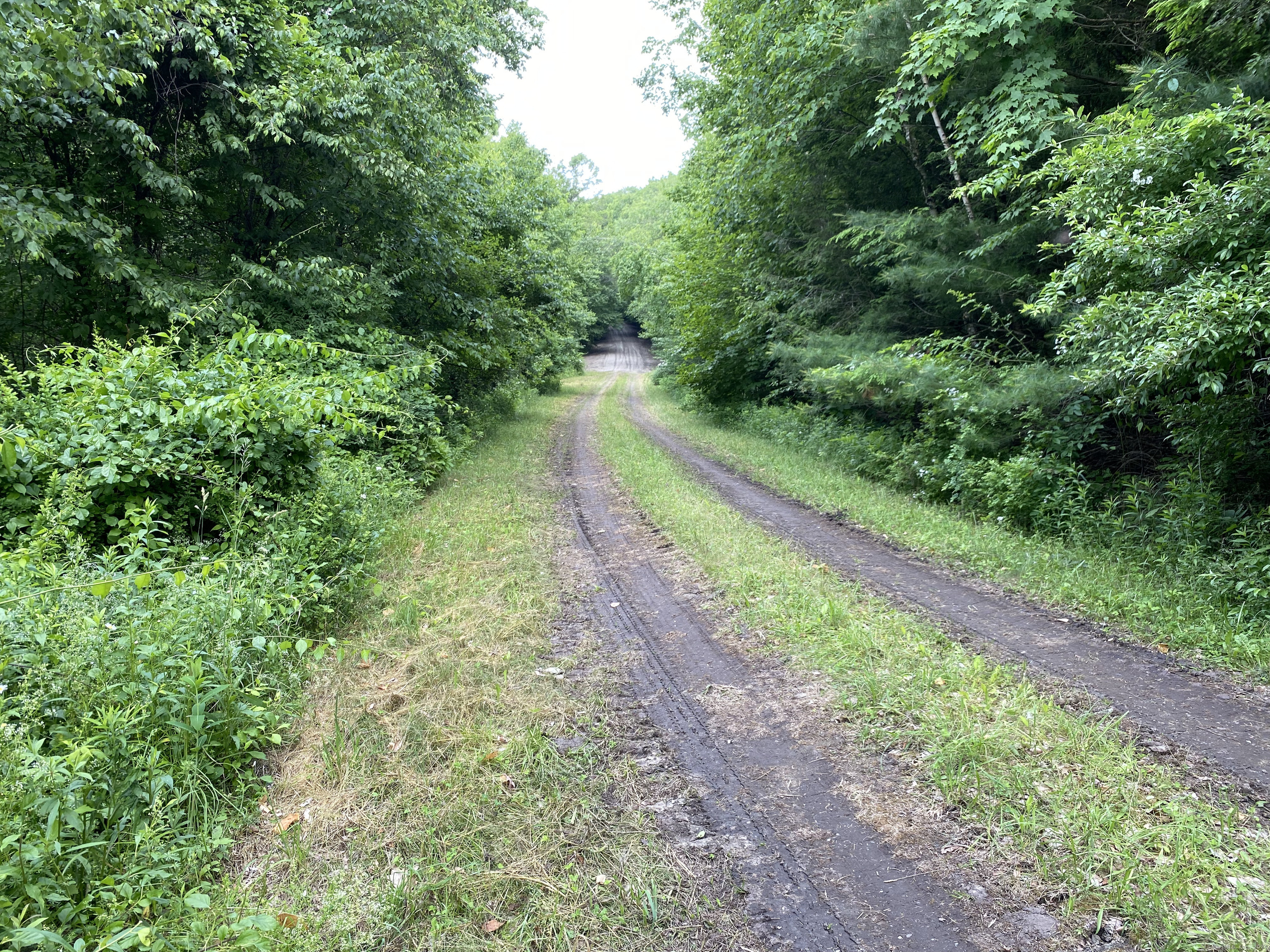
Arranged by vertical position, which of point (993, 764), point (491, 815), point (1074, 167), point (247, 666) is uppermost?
point (1074, 167)

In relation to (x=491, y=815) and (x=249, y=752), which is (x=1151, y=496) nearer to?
(x=491, y=815)

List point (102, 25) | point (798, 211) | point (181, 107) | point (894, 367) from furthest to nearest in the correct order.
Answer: point (798, 211) < point (894, 367) < point (181, 107) < point (102, 25)

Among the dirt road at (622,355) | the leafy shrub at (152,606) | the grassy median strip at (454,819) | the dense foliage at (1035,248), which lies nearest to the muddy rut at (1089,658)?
the dense foliage at (1035,248)

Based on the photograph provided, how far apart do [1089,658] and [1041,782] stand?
175cm

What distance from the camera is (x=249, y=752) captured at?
3.15m

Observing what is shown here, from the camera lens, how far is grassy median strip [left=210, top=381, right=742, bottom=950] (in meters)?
2.35

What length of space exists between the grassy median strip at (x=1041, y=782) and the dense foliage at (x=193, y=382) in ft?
9.85

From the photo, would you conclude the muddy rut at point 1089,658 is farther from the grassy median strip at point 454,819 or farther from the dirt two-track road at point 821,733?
the grassy median strip at point 454,819

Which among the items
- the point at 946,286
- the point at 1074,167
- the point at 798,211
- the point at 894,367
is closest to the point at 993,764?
the point at 1074,167

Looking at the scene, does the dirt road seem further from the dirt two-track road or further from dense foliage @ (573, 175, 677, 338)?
the dirt two-track road

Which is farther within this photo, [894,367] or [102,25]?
[894,367]

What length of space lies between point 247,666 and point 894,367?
26.9 ft

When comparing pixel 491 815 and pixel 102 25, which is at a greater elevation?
pixel 102 25

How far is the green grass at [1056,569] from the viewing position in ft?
14.6
